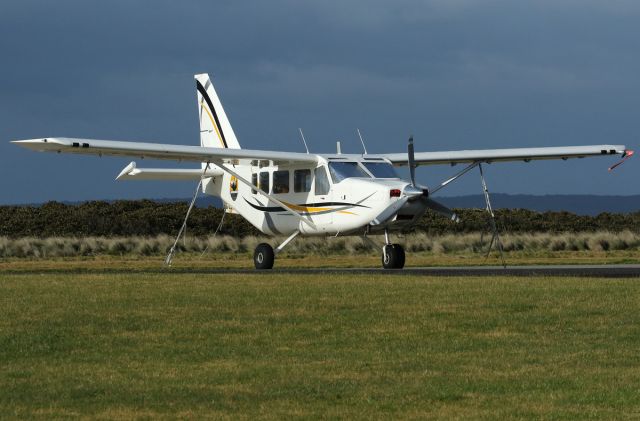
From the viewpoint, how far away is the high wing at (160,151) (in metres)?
30.4

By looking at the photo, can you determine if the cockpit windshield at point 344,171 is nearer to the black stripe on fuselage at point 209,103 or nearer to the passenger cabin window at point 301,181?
the passenger cabin window at point 301,181

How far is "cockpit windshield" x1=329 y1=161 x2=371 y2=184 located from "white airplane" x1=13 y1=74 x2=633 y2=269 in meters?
0.03

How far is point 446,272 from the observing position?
2995 centimetres

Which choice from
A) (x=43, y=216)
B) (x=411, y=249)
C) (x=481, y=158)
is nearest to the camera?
(x=481, y=158)

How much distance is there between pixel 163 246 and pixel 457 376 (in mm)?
38189

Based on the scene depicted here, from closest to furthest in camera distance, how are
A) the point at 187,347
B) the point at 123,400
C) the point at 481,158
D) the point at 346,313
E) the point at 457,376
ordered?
the point at 123,400 → the point at 457,376 → the point at 187,347 → the point at 346,313 → the point at 481,158

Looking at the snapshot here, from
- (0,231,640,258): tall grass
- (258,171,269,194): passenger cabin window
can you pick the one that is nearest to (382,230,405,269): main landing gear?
(258,171,269,194): passenger cabin window

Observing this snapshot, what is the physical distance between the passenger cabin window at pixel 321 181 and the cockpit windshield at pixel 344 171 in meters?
0.24

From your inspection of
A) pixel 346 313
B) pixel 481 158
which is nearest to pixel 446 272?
pixel 481 158

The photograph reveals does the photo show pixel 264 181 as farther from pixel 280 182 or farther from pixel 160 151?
pixel 160 151

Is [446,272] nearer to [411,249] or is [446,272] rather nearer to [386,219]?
[386,219]

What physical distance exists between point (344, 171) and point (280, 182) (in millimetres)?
2423

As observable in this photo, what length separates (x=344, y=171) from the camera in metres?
33.6

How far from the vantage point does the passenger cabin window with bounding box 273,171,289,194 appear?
35156mm
